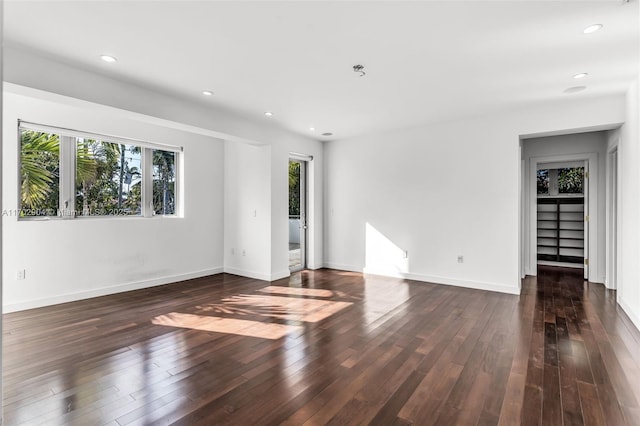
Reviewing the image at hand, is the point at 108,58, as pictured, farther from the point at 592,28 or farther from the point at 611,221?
the point at 611,221

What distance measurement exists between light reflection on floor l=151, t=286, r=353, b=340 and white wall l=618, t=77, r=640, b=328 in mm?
3099

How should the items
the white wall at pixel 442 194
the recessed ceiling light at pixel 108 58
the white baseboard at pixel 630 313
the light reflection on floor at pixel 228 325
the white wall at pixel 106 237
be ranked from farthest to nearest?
1. the white wall at pixel 442 194
2. the white wall at pixel 106 237
3. the white baseboard at pixel 630 313
4. the light reflection on floor at pixel 228 325
5. the recessed ceiling light at pixel 108 58

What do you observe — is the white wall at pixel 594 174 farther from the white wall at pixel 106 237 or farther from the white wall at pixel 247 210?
the white wall at pixel 106 237

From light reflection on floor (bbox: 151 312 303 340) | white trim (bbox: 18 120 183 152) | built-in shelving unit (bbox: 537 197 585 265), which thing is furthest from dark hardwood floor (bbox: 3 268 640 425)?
built-in shelving unit (bbox: 537 197 585 265)

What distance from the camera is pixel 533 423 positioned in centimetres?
214

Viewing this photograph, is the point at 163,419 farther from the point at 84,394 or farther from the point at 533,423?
the point at 533,423

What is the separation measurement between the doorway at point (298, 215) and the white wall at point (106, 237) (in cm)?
131

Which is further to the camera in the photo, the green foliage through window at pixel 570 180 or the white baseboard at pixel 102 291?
the green foliage through window at pixel 570 180

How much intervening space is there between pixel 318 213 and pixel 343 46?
13.6 feet

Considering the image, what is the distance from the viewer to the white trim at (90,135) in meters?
4.21

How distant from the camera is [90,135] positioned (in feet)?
15.5

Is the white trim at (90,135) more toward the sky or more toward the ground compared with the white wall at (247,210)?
more toward the sky

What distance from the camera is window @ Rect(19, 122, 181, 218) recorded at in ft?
14.1

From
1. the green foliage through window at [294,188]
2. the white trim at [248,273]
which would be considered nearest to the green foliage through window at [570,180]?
the green foliage through window at [294,188]
